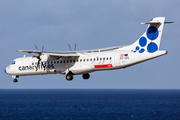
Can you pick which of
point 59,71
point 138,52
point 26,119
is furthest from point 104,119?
point 138,52

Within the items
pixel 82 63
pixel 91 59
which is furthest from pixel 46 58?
pixel 91 59

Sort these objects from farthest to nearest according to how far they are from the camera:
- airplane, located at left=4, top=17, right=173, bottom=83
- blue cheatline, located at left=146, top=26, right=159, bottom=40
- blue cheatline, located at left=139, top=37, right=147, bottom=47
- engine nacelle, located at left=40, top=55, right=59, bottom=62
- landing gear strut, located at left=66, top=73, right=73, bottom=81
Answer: landing gear strut, located at left=66, top=73, right=73, bottom=81, engine nacelle, located at left=40, top=55, right=59, bottom=62, blue cheatline, located at left=139, top=37, right=147, bottom=47, blue cheatline, located at left=146, top=26, right=159, bottom=40, airplane, located at left=4, top=17, right=173, bottom=83

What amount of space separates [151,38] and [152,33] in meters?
0.61

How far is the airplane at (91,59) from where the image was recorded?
35438 mm

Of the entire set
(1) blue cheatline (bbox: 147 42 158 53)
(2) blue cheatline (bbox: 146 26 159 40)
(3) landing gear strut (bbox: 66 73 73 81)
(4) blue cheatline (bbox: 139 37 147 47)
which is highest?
(2) blue cheatline (bbox: 146 26 159 40)

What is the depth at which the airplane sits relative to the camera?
3544cm

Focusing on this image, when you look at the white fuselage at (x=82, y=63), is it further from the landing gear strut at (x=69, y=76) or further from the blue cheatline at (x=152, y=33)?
the blue cheatline at (x=152, y=33)

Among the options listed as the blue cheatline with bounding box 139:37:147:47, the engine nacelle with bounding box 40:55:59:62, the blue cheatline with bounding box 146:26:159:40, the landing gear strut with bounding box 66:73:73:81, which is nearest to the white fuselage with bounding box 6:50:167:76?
the landing gear strut with bounding box 66:73:73:81

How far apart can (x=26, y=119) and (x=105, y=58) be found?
27.9 m

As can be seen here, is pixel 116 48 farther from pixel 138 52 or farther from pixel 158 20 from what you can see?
pixel 158 20

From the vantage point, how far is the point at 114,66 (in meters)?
36.6

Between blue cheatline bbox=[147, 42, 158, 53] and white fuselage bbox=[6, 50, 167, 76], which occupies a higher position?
blue cheatline bbox=[147, 42, 158, 53]

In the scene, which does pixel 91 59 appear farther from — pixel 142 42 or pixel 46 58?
pixel 142 42

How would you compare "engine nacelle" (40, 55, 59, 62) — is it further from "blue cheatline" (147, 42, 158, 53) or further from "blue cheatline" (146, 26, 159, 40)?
"blue cheatline" (146, 26, 159, 40)
